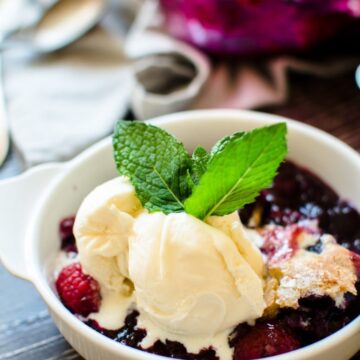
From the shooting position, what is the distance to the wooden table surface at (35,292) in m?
1.41

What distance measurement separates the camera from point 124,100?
2.02m

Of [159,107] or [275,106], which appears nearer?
[159,107]

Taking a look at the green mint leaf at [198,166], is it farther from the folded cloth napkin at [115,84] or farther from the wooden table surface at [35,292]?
the folded cloth napkin at [115,84]

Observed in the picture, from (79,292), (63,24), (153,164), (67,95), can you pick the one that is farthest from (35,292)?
(63,24)

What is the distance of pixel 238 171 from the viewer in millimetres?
1237

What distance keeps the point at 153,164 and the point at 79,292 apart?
30 cm

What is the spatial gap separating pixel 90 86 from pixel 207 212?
3.24 ft

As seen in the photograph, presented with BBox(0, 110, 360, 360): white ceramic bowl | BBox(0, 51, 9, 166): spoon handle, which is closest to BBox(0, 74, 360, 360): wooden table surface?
BBox(0, 51, 9, 166): spoon handle

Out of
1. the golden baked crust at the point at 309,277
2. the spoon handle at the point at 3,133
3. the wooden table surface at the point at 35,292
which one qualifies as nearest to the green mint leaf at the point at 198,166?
the golden baked crust at the point at 309,277

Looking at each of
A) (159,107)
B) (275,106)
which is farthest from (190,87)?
(275,106)

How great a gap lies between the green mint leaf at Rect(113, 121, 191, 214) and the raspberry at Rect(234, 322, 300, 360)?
28 cm

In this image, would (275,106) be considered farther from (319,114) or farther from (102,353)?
(102,353)

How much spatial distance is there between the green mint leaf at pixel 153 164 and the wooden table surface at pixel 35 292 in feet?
1.27

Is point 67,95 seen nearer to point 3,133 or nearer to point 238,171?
point 3,133
